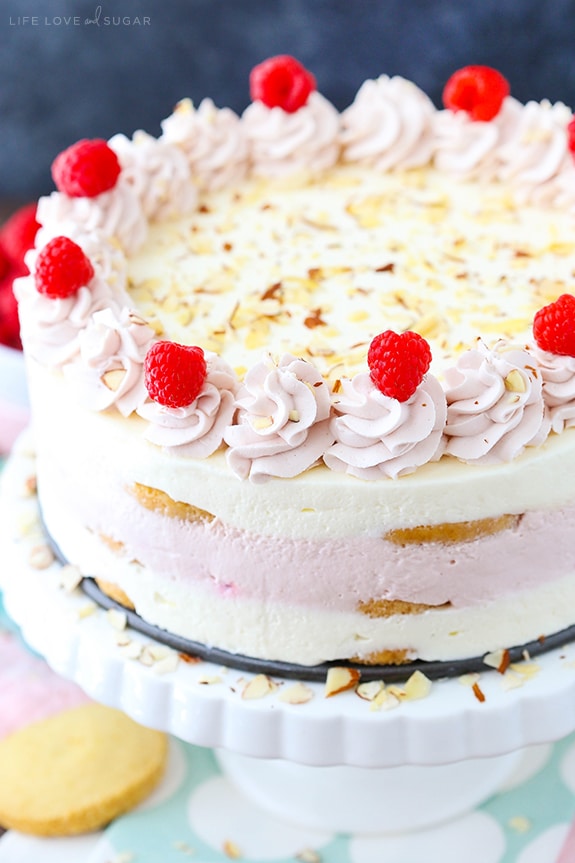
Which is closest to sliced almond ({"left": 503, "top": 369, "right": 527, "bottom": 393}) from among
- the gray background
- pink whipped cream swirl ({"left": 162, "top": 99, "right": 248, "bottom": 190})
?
pink whipped cream swirl ({"left": 162, "top": 99, "right": 248, "bottom": 190})

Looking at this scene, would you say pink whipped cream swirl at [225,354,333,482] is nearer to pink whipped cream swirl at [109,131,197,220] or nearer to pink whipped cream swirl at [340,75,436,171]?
pink whipped cream swirl at [109,131,197,220]

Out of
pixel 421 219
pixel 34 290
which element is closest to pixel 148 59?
pixel 421 219

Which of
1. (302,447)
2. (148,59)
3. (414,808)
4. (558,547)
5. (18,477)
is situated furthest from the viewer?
(148,59)

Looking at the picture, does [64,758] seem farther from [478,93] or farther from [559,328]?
[478,93]

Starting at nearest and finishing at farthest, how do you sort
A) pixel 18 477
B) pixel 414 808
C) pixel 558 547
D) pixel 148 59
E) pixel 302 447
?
pixel 302 447
pixel 558 547
pixel 414 808
pixel 18 477
pixel 148 59

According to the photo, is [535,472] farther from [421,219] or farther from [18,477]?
[18,477]

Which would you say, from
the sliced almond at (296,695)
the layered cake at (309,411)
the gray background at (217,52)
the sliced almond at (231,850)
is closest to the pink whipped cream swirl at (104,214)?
the layered cake at (309,411)

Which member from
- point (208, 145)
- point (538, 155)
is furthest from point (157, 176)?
point (538, 155)
